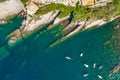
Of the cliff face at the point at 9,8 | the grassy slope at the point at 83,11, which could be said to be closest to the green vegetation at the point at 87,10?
the grassy slope at the point at 83,11

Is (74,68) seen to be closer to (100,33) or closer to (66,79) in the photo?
(66,79)

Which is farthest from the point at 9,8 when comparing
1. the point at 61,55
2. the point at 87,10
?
the point at 61,55

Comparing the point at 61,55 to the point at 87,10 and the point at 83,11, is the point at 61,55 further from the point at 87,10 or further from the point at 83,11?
the point at 87,10

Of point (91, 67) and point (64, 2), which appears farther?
point (64, 2)

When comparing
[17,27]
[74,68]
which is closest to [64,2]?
[17,27]

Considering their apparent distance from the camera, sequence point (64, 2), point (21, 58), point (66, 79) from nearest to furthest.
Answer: point (66, 79) → point (21, 58) → point (64, 2)

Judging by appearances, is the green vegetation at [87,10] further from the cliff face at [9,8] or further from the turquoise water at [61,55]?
the cliff face at [9,8]
